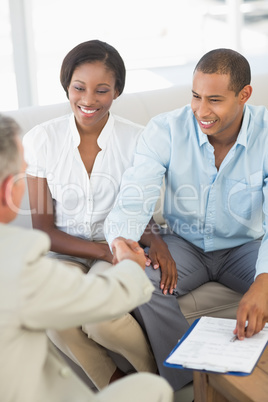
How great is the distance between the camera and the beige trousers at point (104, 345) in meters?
2.05

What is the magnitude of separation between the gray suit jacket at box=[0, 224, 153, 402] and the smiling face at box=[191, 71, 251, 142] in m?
0.96

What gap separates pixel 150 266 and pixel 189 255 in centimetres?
17

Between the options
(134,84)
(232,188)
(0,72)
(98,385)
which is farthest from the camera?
(134,84)

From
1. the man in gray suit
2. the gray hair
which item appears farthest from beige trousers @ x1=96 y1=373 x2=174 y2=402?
the gray hair

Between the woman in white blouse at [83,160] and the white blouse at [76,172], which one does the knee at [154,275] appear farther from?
the white blouse at [76,172]

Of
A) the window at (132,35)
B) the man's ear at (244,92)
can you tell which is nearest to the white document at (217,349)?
the man's ear at (244,92)

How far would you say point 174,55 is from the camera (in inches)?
177

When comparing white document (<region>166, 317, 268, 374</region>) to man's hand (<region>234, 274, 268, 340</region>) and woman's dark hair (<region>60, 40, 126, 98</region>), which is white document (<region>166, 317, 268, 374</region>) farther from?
woman's dark hair (<region>60, 40, 126, 98</region>)

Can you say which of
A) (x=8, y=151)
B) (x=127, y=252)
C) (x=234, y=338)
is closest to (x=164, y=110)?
(x=127, y=252)

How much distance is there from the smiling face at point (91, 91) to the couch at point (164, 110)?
33cm

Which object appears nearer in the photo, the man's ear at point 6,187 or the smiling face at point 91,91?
the man's ear at point 6,187

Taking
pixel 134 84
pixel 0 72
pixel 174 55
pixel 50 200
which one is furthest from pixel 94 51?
pixel 174 55

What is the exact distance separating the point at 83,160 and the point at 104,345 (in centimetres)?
70

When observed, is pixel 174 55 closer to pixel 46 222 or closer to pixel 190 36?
pixel 190 36
